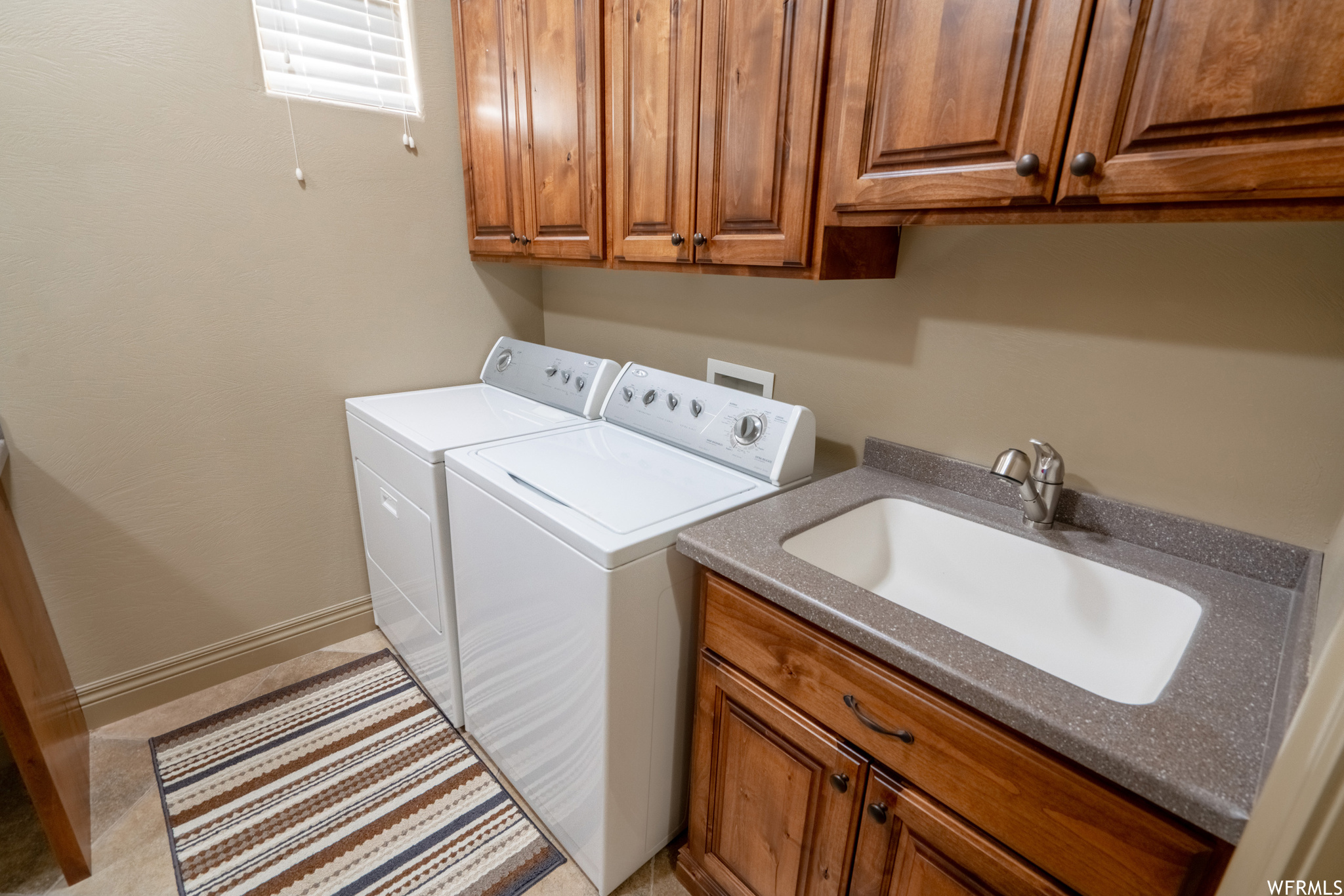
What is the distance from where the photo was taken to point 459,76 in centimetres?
187

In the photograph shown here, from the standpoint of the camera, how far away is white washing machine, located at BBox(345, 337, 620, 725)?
157cm

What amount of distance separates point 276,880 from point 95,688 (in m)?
0.90

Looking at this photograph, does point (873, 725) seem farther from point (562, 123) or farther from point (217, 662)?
point (217, 662)

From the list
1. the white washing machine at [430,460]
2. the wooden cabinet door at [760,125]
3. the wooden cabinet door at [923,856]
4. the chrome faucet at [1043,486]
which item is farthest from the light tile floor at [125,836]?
the wooden cabinet door at [760,125]

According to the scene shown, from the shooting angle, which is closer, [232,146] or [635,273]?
[232,146]

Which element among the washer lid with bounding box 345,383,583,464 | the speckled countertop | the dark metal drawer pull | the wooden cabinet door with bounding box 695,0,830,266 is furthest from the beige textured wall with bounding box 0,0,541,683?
the dark metal drawer pull

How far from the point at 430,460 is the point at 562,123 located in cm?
91

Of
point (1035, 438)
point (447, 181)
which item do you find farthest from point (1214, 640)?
point (447, 181)

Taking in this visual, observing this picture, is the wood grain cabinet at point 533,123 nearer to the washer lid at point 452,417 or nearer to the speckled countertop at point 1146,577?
the washer lid at point 452,417

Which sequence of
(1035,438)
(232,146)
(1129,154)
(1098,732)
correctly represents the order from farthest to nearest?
1. (232,146)
2. (1035,438)
3. (1129,154)
4. (1098,732)

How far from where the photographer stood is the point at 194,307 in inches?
65.2

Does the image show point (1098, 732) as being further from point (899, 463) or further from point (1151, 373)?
point (899, 463)

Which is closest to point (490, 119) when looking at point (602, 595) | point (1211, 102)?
point (602, 595)

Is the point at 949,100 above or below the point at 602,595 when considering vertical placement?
above
